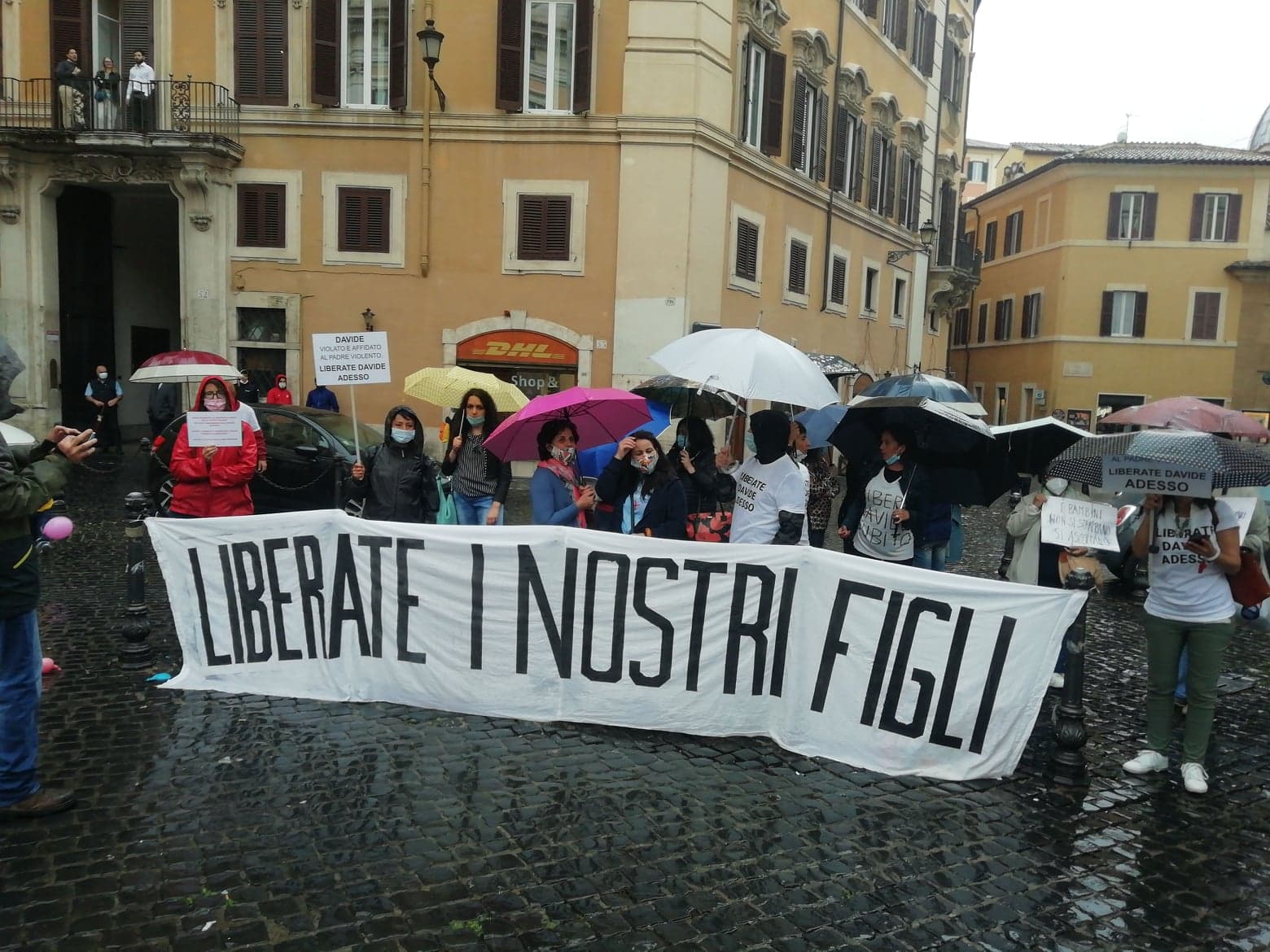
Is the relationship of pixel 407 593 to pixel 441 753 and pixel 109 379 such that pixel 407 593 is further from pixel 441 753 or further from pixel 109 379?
pixel 109 379

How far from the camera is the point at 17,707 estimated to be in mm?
4445

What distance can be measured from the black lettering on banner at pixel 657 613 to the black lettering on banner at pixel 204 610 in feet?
8.50

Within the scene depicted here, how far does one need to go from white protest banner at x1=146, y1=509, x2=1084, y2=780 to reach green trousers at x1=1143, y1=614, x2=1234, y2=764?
65 centimetres

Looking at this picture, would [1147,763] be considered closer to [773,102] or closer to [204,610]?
[204,610]

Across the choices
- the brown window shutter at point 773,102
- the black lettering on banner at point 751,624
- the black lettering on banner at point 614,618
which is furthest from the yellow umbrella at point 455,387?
the brown window shutter at point 773,102

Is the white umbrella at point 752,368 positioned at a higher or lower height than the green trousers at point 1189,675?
higher

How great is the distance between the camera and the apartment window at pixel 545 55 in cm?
1902

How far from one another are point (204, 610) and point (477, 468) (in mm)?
2495

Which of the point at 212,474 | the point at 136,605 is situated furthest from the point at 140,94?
the point at 136,605

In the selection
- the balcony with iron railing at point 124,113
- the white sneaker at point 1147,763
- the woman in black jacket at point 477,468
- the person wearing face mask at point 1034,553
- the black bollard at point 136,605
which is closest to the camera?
the white sneaker at point 1147,763

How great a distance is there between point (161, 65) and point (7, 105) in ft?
10.2

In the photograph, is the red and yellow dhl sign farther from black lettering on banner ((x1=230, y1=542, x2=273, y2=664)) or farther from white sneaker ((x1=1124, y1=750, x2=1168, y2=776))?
white sneaker ((x1=1124, y1=750, x2=1168, y2=776))

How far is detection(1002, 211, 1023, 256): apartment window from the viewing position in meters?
42.0

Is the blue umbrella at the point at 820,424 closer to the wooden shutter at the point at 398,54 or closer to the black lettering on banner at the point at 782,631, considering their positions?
the black lettering on banner at the point at 782,631
